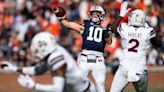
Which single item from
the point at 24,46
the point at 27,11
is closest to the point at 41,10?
the point at 27,11

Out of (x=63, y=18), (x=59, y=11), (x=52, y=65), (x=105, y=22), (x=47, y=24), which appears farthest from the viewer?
(x=47, y=24)

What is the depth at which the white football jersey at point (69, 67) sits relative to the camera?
25.8 ft

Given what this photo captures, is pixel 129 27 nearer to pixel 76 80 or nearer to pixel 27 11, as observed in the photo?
pixel 76 80

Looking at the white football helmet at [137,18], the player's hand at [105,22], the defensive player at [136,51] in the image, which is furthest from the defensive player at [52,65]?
the player's hand at [105,22]

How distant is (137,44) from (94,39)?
960 millimetres

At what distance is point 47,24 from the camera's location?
18812mm

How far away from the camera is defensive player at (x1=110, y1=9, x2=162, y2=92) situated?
33.3 feet

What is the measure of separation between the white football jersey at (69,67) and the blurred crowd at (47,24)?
901 centimetres

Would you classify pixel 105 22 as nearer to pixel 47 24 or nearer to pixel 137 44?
pixel 137 44

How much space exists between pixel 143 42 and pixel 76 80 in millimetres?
2281

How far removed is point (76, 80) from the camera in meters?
8.26

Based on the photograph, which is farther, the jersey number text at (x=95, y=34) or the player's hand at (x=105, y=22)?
the player's hand at (x=105, y=22)

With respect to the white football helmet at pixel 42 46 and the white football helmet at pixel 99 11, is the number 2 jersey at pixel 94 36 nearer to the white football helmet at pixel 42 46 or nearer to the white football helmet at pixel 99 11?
the white football helmet at pixel 99 11

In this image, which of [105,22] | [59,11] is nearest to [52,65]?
[59,11]
